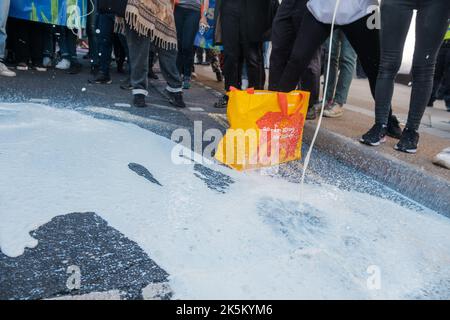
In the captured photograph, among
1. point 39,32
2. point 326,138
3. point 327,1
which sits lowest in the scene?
point 326,138

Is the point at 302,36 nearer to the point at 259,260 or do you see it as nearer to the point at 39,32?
the point at 259,260

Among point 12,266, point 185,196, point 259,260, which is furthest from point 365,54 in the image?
point 12,266

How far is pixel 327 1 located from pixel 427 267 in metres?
1.43

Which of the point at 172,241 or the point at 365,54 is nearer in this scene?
the point at 172,241

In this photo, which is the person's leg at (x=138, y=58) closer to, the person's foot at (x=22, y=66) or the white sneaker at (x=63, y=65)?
the person's foot at (x=22, y=66)

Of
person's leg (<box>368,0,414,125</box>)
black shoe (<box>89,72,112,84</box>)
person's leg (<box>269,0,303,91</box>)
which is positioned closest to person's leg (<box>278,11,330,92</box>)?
person's leg (<box>269,0,303,91</box>)

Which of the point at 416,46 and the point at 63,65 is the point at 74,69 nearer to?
the point at 63,65

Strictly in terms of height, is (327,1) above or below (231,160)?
above

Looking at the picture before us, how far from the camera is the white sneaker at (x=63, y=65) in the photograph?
14.9 ft

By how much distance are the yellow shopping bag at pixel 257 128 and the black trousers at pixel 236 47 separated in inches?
49.7

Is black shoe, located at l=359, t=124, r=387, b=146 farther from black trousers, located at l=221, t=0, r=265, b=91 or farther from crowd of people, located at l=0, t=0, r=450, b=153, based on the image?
black trousers, located at l=221, t=0, r=265, b=91

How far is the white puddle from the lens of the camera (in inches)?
37.5

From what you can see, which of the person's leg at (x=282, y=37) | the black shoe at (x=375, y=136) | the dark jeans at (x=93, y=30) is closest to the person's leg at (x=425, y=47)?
the black shoe at (x=375, y=136)

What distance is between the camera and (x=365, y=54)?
2.18m
